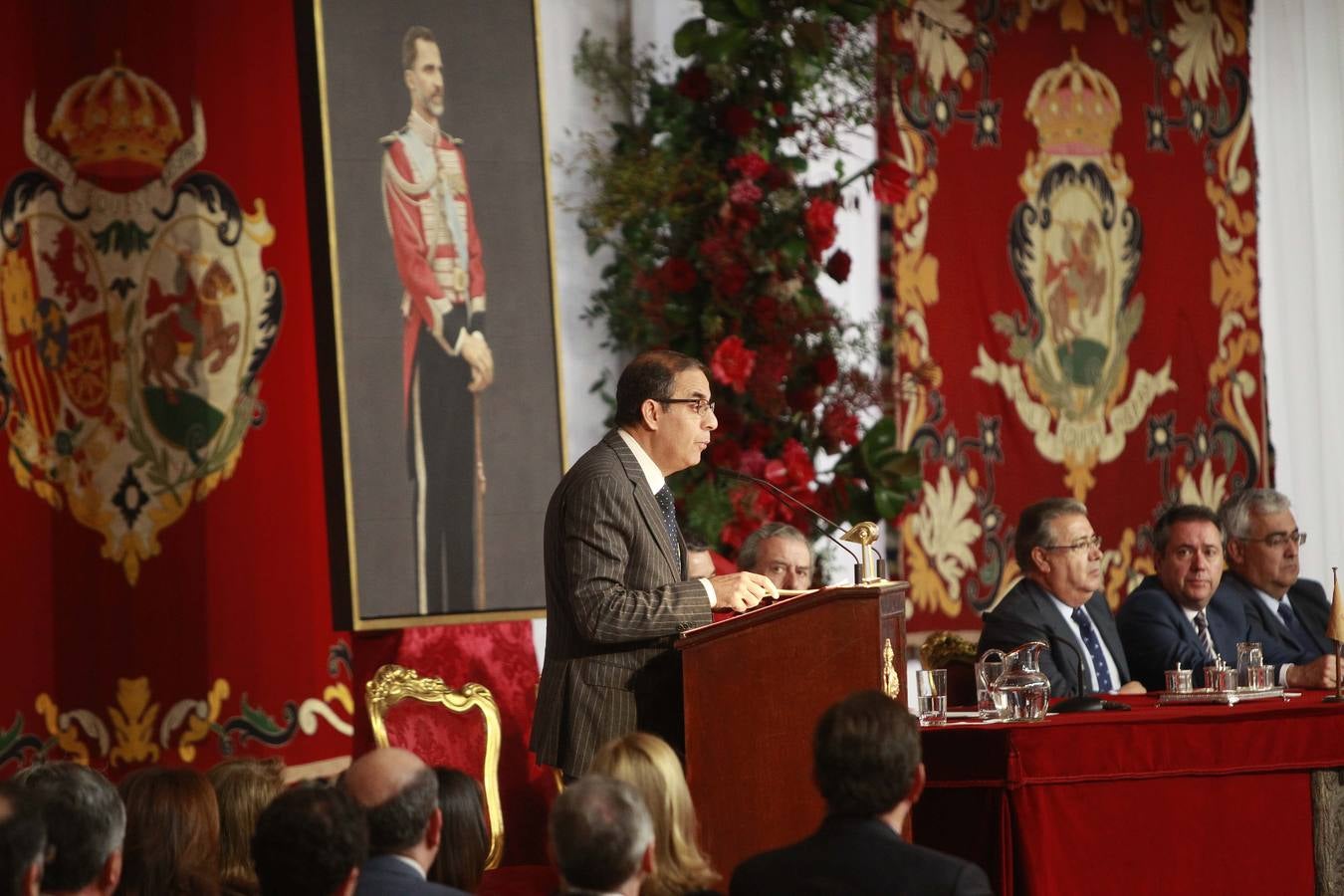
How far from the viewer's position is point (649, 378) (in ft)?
11.9

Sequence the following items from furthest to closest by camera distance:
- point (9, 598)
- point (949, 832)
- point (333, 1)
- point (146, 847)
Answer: point (9, 598) < point (333, 1) < point (949, 832) < point (146, 847)

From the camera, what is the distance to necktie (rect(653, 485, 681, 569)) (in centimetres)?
363

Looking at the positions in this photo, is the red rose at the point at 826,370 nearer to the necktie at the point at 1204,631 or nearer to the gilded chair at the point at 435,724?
the necktie at the point at 1204,631

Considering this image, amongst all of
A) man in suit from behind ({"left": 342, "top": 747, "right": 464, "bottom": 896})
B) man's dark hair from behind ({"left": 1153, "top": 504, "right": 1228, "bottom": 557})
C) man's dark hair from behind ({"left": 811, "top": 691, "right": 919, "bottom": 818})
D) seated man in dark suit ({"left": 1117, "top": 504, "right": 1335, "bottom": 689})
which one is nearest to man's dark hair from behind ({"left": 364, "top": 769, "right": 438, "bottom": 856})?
man in suit from behind ({"left": 342, "top": 747, "right": 464, "bottom": 896})

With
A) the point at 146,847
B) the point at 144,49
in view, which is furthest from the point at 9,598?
the point at 146,847

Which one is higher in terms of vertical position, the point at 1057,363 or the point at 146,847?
the point at 1057,363

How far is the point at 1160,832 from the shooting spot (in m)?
3.78

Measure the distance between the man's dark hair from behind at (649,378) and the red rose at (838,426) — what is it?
2118 mm

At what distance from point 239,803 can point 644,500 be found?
3.23 feet

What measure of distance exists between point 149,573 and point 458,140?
5.07 feet

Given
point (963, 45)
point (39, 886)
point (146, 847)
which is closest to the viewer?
point (39, 886)

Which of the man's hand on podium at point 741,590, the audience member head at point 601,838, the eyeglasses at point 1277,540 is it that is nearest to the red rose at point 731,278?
the eyeglasses at point 1277,540

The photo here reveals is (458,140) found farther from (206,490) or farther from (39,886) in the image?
(39,886)

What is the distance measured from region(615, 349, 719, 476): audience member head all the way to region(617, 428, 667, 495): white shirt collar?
0.03ft
